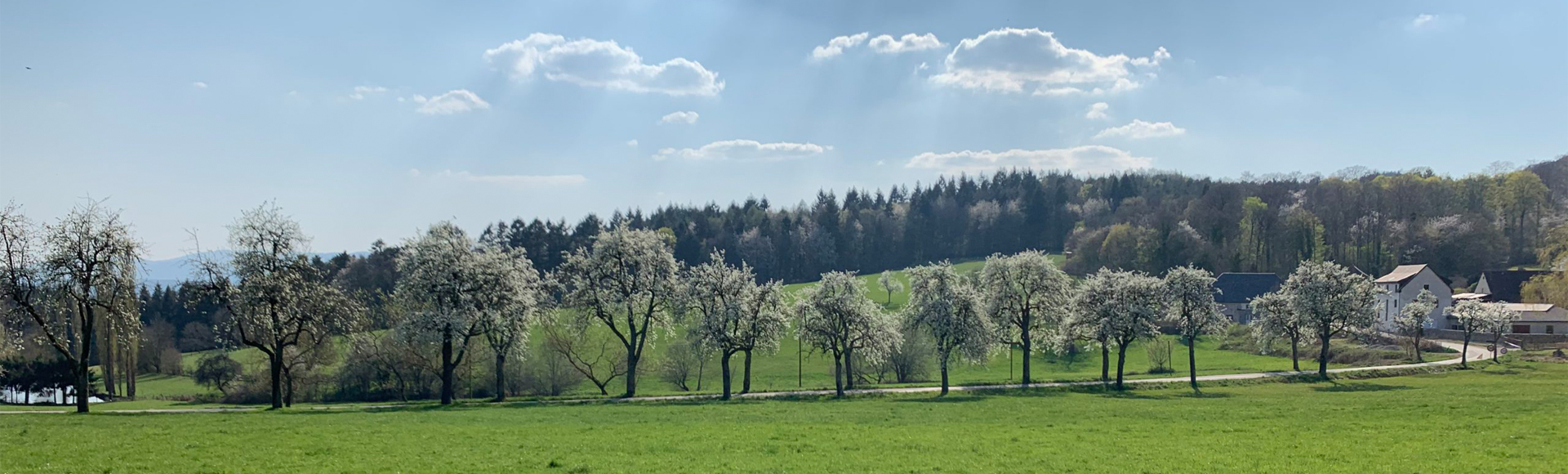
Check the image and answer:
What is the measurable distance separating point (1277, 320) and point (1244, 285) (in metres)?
51.5

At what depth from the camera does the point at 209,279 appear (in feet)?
139

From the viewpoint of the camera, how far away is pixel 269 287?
42.6 metres

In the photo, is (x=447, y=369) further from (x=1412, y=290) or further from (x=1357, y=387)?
(x=1412, y=290)

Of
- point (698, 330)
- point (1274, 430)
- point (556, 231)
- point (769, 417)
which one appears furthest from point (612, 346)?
point (556, 231)

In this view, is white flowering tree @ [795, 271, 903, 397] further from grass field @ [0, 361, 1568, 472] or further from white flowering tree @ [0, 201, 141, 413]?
white flowering tree @ [0, 201, 141, 413]

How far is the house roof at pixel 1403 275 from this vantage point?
99062 mm

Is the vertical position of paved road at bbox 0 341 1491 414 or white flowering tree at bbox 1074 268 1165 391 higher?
white flowering tree at bbox 1074 268 1165 391

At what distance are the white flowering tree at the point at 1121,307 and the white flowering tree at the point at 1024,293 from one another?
4795 mm

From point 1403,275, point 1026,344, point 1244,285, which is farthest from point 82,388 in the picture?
point 1403,275

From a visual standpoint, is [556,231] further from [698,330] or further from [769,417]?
[769,417]

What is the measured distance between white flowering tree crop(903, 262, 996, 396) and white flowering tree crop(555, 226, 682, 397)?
16204 mm

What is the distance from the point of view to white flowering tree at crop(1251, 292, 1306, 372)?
62344mm

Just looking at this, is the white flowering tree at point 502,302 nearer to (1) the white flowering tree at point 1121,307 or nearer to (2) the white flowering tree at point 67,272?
(2) the white flowering tree at point 67,272

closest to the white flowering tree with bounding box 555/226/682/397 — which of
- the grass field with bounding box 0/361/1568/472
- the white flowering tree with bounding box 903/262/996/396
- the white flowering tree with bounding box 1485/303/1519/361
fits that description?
the grass field with bounding box 0/361/1568/472
